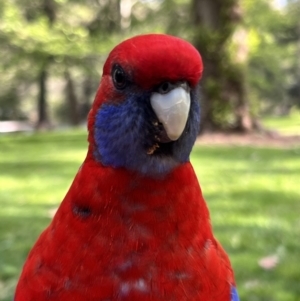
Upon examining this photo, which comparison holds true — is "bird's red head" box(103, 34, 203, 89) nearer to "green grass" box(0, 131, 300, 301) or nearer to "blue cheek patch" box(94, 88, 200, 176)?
"blue cheek patch" box(94, 88, 200, 176)

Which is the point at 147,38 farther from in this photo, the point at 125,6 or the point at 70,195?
the point at 125,6

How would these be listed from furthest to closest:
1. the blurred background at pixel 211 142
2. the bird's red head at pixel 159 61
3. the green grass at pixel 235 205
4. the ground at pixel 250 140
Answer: the ground at pixel 250 140 < the blurred background at pixel 211 142 < the green grass at pixel 235 205 < the bird's red head at pixel 159 61

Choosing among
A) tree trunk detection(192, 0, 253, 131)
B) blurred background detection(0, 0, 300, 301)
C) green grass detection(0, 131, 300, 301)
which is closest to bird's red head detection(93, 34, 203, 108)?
blurred background detection(0, 0, 300, 301)

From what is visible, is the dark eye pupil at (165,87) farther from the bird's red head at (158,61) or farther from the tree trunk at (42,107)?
the tree trunk at (42,107)

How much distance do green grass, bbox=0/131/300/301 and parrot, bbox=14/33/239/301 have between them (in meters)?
1.09

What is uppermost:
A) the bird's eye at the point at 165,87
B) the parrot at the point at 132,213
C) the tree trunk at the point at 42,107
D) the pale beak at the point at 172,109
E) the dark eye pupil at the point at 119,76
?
the dark eye pupil at the point at 119,76

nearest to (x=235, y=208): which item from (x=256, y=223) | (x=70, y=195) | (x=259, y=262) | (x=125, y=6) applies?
(x=256, y=223)

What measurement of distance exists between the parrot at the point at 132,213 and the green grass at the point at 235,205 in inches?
42.9

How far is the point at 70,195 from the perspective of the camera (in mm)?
1117

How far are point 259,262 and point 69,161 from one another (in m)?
3.51

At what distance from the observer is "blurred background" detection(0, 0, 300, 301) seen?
2506mm

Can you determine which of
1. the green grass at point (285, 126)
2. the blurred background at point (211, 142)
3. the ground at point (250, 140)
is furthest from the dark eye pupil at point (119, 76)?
the green grass at point (285, 126)

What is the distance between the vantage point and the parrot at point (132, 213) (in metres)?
1.00

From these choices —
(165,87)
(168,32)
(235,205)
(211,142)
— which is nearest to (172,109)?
(165,87)
